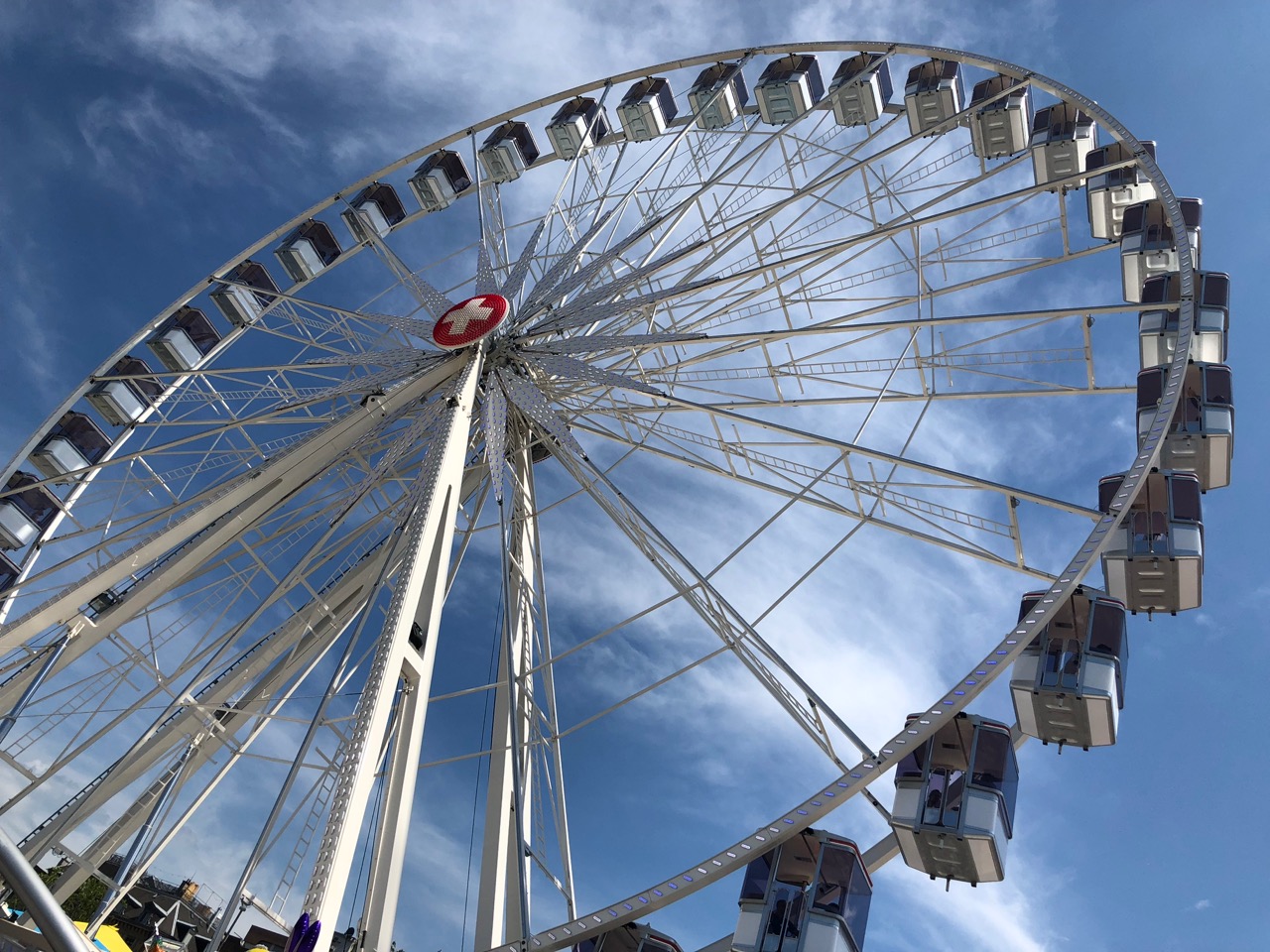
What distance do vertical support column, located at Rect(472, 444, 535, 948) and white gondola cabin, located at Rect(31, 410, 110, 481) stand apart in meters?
7.14

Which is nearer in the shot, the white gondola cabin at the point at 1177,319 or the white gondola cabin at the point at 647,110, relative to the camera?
the white gondola cabin at the point at 1177,319

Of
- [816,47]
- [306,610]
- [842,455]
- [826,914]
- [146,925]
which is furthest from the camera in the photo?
[146,925]

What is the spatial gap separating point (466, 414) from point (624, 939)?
5379mm

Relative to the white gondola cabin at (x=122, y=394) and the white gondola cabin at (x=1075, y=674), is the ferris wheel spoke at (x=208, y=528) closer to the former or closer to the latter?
the white gondola cabin at (x=122, y=394)

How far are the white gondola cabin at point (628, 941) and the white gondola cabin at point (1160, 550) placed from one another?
16.0 feet

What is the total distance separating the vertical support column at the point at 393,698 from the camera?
24.8ft

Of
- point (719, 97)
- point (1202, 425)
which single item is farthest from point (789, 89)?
point (1202, 425)

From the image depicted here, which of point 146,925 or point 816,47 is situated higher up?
point 816,47

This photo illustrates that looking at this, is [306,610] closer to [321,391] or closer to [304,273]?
[321,391]

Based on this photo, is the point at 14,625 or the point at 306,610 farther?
the point at 306,610

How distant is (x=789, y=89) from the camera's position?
17.8 meters

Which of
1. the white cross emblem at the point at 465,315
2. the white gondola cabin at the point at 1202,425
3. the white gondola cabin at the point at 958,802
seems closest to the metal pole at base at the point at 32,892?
the white gondola cabin at the point at 958,802

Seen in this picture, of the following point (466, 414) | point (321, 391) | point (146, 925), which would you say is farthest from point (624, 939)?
point (146, 925)

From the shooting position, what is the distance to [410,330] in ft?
48.0
